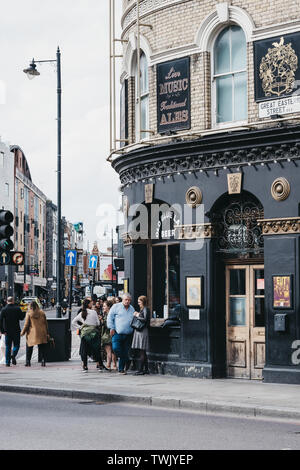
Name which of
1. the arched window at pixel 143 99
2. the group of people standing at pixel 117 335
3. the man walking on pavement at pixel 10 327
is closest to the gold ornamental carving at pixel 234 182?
the arched window at pixel 143 99

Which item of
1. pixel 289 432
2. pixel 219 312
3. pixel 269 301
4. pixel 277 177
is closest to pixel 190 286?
pixel 219 312

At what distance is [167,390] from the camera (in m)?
15.1

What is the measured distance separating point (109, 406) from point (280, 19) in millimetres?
8378

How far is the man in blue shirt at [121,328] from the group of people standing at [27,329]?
269 cm

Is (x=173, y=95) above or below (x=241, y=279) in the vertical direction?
above

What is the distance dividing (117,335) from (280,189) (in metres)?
5.12

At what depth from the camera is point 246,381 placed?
16938 mm

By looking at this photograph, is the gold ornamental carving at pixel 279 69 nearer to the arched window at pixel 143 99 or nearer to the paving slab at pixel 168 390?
the arched window at pixel 143 99

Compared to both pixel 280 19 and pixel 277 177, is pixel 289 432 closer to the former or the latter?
pixel 277 177

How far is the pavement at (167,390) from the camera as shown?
13.0 metres

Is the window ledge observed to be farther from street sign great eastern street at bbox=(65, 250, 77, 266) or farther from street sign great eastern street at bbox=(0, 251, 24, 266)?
street sign great eastern street at bbox=(65, 250, 77, 266)

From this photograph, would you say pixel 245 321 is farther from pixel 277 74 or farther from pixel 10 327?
pixel 10 327

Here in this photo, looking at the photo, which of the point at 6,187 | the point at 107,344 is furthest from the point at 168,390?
the point at 6,187

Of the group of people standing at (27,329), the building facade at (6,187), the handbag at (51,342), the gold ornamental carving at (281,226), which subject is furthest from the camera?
the building facade at (6,187)
